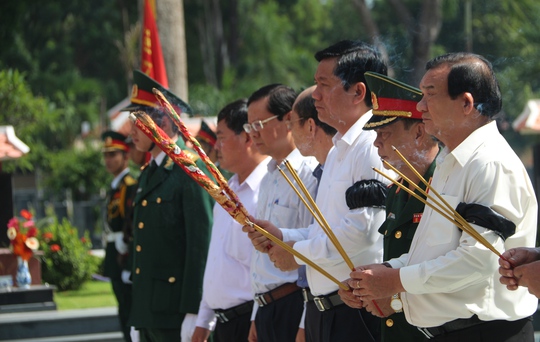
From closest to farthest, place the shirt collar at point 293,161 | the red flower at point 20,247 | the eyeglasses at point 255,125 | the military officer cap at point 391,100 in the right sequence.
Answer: the military officer cap at point 391,100 < the shirt collar at point 293,161 < the eyeglasses at point 255,125 < the red flower at point 20,247

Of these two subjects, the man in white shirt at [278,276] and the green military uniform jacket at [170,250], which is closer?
the man in white shirt at [278,276]

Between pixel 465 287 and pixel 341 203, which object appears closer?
pixel 465 287

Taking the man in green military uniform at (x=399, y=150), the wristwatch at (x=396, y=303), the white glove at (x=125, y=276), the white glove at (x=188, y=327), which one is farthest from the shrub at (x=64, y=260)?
the wristwatch at (x=396, y=303)

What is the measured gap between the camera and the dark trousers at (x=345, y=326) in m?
4.34

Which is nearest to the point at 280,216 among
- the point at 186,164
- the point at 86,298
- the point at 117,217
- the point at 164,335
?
the point at 186,164

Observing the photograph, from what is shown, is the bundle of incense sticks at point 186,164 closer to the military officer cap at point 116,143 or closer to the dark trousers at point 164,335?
the dark trousers at point 164,335

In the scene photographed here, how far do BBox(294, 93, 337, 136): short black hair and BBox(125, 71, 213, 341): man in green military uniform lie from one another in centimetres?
111

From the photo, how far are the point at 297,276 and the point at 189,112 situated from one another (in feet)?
5.50

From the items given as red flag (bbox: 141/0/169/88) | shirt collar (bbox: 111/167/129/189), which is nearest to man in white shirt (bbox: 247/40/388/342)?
shirt collar (bbox: 111/167/129/189)

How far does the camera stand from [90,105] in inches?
1598

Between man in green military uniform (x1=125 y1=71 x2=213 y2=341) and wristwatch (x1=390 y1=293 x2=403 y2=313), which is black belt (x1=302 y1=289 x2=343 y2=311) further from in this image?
man in green military uniform (x1=125 y1=71 x2=213 y2=341)

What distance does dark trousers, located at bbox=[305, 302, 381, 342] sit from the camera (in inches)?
171

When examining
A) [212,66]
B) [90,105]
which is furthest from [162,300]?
[212,66]

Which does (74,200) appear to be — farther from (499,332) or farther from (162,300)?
(499,332)
